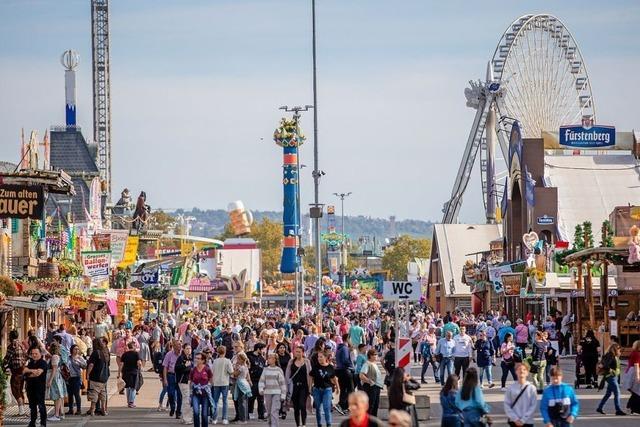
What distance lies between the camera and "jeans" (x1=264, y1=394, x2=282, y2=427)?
24.1 meters

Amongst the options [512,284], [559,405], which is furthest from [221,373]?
[512,284]

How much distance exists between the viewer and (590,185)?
80000mm

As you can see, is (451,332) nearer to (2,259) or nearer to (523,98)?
(2,259)

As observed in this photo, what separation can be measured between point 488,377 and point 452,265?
71360 millimetres

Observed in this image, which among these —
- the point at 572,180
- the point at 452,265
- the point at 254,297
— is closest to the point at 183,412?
the point at 572,180

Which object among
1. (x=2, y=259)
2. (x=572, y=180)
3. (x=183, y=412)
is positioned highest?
(x=572, y=180)

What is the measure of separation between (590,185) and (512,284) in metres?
18.6

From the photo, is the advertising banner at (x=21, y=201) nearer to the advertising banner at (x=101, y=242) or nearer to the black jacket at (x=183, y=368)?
the black jacket at (x=183, y=368)

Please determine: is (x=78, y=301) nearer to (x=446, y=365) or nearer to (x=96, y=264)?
(x=96, y=264)

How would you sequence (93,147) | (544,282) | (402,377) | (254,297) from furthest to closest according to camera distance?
(254,297) < (93,147) < (544,282) < (402,377)

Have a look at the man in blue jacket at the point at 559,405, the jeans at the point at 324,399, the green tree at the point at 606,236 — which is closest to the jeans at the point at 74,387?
Answer: the jeans at the point at 324,399

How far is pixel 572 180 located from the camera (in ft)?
262

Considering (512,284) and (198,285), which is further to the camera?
(198,285)

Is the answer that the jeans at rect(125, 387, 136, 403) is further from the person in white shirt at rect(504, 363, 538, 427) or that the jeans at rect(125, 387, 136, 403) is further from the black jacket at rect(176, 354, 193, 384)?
the person in white shirt at rect(504, 363, 538, 427)
